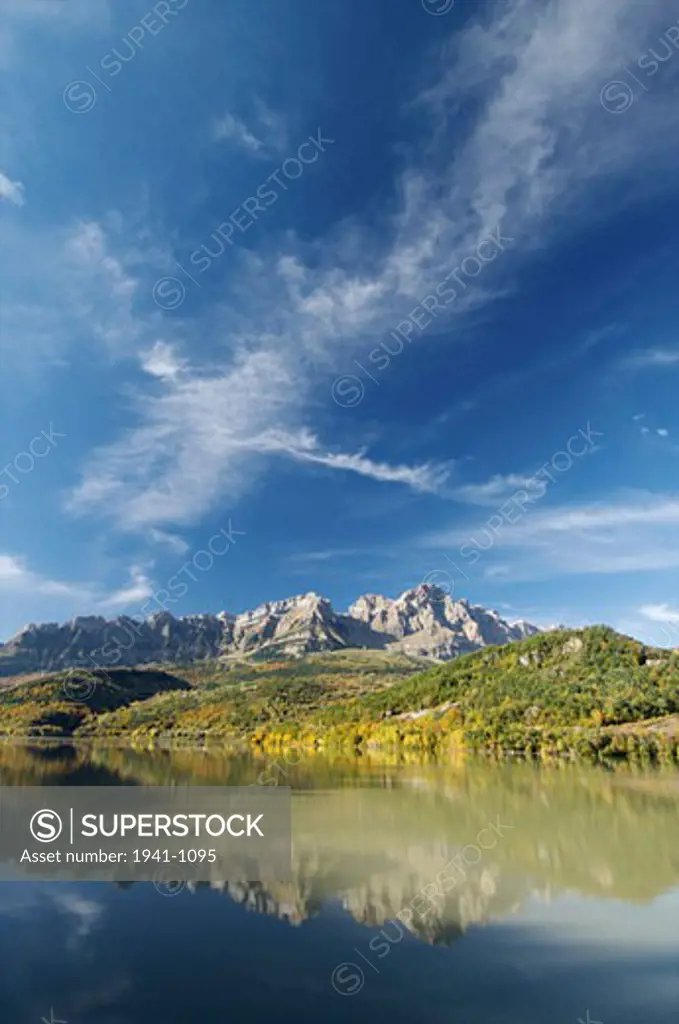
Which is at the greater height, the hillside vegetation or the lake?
the hillside vegetation

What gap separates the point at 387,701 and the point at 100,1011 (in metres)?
164

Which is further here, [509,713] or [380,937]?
[509,713]

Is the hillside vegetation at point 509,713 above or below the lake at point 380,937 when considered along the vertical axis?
above

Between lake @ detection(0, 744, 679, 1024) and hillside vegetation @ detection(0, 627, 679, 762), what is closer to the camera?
lake @ detection(0, 744, 679, 1024)

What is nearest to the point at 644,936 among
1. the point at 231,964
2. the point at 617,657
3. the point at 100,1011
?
the point at 231,964

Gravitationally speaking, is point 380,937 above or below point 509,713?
below

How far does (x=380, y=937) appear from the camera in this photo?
16422mm

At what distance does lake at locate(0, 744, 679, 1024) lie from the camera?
12.7 metres

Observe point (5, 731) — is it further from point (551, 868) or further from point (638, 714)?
point (551, 868)

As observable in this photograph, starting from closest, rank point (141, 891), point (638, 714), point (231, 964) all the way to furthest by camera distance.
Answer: point (231, 964)
point (141, 891)
point (638, 714)

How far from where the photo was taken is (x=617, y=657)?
152 m

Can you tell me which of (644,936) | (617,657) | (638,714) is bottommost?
(644,936)

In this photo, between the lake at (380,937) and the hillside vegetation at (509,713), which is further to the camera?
the hillside vegetation at (509,713)

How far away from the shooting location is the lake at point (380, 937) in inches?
500
